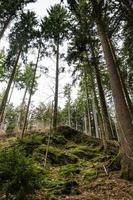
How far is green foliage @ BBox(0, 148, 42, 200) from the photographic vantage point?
6.21 m

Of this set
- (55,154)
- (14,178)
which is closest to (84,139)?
(55,154)

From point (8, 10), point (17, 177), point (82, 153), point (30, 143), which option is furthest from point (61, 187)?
point (8, 10)

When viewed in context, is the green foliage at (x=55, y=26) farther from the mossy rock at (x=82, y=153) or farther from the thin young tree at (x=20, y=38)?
the mossy rock at (x=82, y=153)

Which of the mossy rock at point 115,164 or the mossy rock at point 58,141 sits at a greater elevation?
the mossy rock at point 58,141

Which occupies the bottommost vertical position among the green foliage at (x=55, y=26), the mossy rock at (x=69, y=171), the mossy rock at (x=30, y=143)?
the mossy rock at (x=69, y=171)

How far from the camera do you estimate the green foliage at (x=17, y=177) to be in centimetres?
621

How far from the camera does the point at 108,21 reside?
35.5ft

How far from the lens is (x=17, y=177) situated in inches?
246

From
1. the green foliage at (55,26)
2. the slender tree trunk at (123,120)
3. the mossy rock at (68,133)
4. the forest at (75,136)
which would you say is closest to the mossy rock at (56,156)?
the forest at (75,136)

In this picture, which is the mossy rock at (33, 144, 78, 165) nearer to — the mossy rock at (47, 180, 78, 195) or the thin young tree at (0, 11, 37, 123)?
the mossy rock at (47, 180, 78, 195)

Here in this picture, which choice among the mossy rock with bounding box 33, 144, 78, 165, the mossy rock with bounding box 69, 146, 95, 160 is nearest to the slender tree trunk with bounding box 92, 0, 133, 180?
the mossy rock with bounding box 33, 144, 78, 165

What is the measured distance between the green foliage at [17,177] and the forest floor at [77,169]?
3.29ft

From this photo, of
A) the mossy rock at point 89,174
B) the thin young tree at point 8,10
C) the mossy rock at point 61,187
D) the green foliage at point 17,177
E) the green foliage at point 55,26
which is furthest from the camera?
the green foliage at point 55,26

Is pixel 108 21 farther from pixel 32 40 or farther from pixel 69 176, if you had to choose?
pixel 32 40
